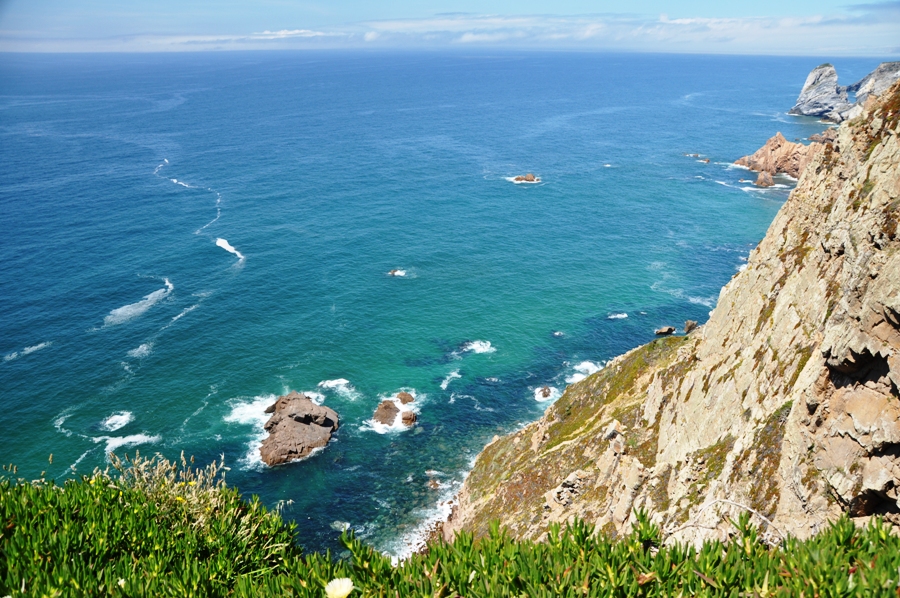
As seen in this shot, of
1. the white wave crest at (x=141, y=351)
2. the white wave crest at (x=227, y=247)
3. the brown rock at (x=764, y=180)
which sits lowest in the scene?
the white wave crest at (x=141, y=351)

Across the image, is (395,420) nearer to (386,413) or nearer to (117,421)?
(386,413)

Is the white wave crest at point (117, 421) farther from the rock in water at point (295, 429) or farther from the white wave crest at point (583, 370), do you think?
the white wave crest at point (583, 370)

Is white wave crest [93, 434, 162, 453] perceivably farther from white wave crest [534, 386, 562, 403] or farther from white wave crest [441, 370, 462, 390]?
white wave crest [534, 386, 562, 403]

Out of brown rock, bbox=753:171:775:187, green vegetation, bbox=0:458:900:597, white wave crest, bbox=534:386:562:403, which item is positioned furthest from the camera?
brown rock, bbox=753:171:775:187

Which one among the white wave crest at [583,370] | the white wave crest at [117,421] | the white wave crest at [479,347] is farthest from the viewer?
the white wave crest at [479,347]

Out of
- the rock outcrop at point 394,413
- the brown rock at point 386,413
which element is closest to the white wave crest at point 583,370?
the rock outcrop at point 394,413

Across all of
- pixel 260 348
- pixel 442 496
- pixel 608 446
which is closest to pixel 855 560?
pixel 608 446

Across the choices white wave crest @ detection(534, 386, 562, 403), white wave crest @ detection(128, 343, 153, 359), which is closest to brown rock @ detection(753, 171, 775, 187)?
white wave crest @ detection(534, 386, 562, 403)
